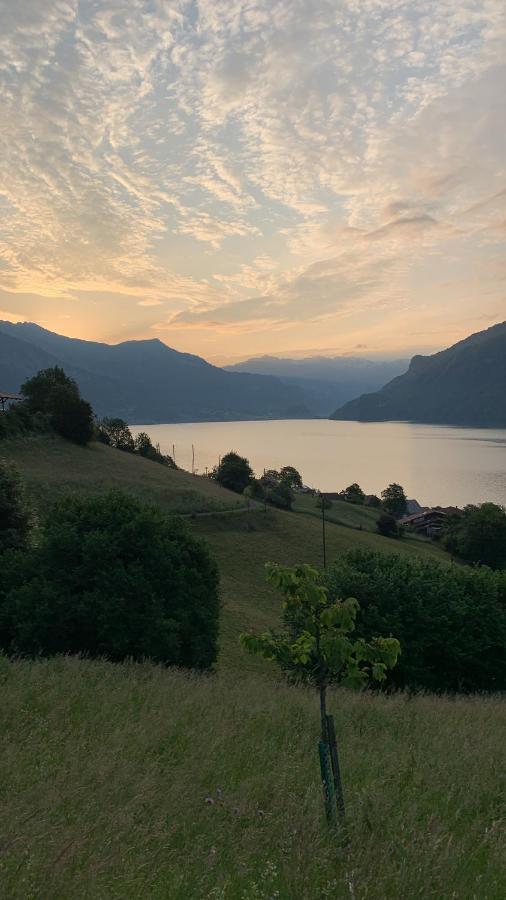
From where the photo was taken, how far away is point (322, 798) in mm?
5871

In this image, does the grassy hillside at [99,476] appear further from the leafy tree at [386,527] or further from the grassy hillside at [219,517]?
the leafy tree at [386,527]

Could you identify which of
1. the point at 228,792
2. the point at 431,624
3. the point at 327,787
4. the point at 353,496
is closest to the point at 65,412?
the point at 353,496

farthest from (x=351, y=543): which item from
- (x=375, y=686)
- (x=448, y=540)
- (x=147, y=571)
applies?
(x=147, y=571)

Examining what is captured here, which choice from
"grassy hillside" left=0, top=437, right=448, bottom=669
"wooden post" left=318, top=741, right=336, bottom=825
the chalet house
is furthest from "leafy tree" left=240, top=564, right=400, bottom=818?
the chalet house

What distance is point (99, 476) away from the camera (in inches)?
2325

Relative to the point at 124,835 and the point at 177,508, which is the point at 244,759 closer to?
the point at 124,835

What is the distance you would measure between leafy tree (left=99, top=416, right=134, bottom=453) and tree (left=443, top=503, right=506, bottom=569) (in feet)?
161

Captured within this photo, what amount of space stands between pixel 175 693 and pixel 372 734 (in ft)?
11.4

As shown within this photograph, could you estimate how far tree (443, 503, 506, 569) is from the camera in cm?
7319

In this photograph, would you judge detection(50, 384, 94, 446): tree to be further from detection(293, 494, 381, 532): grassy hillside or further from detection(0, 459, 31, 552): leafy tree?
detection(0, 459, 31, 552): leafy tree

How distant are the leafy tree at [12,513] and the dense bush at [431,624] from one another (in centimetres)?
1269

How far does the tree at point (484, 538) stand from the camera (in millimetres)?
73188

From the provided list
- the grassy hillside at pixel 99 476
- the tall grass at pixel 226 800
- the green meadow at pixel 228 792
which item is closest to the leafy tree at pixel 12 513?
the green meadow at pixel 228 792

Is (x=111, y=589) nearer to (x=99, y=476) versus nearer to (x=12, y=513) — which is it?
(x=12, y=513)
